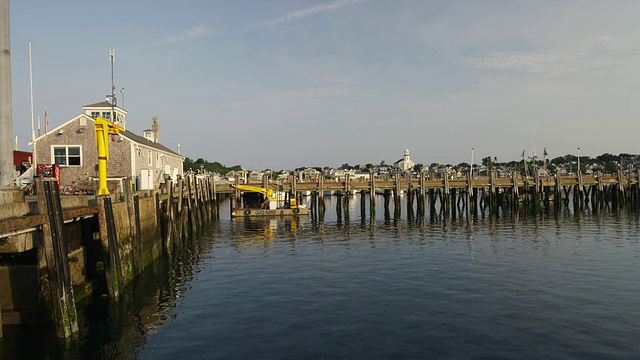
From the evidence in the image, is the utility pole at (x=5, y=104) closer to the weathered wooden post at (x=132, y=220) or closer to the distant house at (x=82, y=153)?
the weathered wooden post at (x=132, y=220)

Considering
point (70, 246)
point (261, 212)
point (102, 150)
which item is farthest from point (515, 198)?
point (70, 246)

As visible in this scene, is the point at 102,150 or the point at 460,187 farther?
the point at 460,187

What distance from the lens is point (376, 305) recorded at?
52.2 ft

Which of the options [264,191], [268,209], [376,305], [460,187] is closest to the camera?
[376,305]

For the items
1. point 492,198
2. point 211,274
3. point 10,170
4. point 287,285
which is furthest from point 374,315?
point 492,198

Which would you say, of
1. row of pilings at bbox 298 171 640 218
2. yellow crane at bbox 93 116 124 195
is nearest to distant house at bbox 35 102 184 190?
yellow crane at bbox 93 116 124 195

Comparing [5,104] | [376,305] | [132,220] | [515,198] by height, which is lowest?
[376,305]

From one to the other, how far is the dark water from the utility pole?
4860 mm

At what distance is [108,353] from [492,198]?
4870cm

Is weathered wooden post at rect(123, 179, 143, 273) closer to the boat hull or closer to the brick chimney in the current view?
the boat hull

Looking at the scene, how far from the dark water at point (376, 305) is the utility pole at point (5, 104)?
4.86 metres

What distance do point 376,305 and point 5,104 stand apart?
13.7 meters

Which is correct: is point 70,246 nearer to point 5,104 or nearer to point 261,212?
point 5,104

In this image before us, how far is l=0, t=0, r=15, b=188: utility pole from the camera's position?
1275cm
